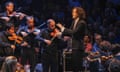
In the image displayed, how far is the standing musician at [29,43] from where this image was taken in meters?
8.42

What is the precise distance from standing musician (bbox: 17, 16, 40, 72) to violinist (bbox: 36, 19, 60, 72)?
206 mm

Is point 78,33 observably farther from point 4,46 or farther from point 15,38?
point 15,38

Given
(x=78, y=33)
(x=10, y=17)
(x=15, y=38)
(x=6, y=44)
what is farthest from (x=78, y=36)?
(x=10, y=17)

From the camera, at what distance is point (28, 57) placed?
28.0ft

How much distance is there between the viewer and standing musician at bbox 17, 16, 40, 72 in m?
8.42

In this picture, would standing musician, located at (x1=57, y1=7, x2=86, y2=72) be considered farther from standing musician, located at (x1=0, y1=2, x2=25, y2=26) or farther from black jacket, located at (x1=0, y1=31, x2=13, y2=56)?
standing musician, located at (x1=0, y1=2, x2=25, y2=26)

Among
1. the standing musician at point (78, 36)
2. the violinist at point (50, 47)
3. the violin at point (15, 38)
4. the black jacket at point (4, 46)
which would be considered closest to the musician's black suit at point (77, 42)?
the standing musician at point (78, 36)

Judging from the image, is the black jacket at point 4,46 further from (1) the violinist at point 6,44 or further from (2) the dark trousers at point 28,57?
(2) the dark trousers at point 28,57

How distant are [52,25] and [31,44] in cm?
70

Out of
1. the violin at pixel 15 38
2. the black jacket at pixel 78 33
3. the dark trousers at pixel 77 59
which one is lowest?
the dark trousers at pixel 77 59

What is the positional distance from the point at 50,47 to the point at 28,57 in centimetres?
66

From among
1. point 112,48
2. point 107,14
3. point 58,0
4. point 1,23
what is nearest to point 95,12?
point 107,14

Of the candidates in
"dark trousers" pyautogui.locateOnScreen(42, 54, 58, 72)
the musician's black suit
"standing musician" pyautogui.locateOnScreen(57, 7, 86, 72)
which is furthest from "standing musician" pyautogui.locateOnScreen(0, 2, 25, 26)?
the musician's black suit

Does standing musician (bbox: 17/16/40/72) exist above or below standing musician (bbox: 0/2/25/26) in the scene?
below
